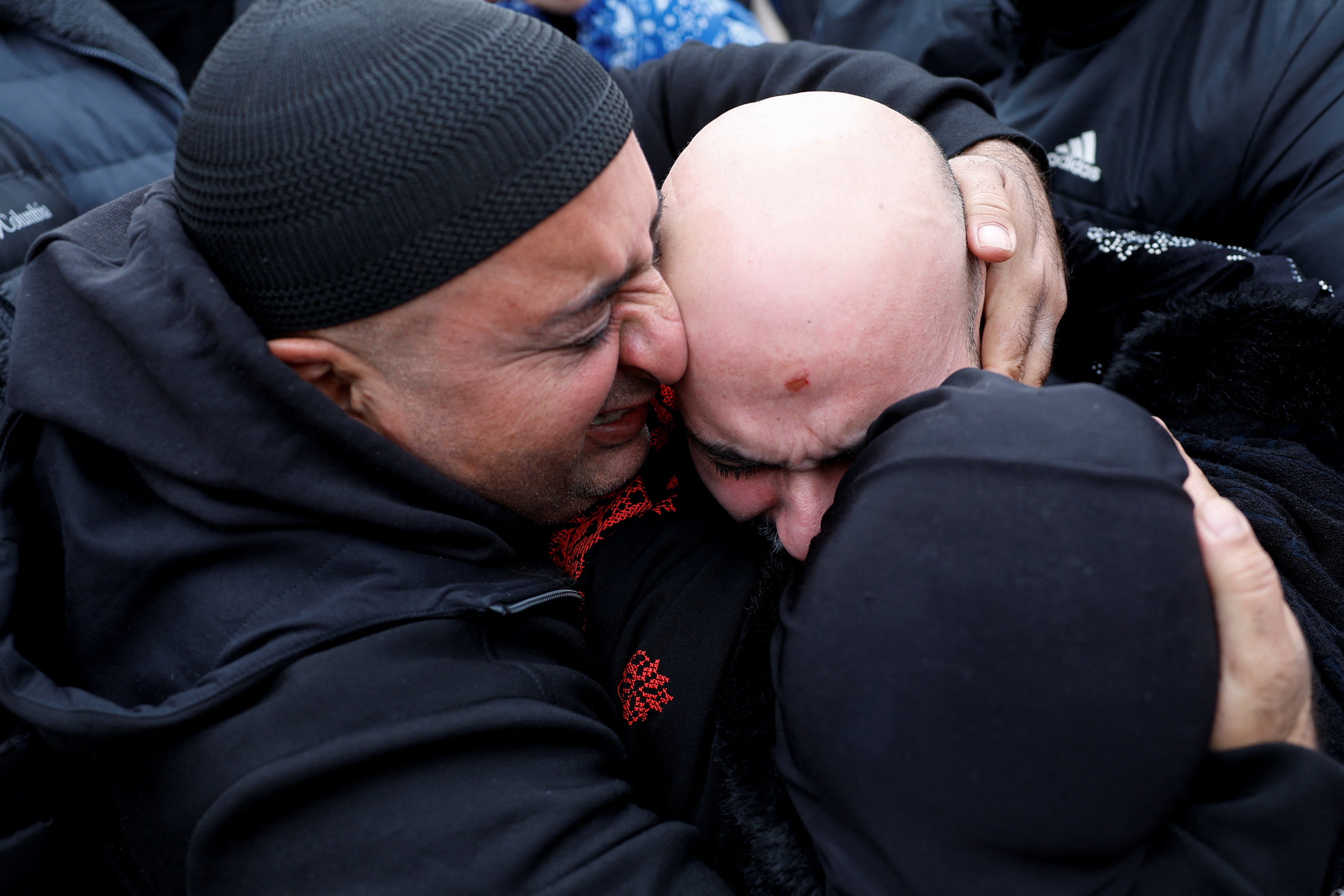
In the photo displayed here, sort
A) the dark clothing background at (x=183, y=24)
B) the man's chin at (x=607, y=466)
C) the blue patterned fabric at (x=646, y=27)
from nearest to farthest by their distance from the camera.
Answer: the man's chin at (x=607, y=466) < the dark clothing background at (x=183, y=24) < the blue patterned fabric at (x=646, y=27)

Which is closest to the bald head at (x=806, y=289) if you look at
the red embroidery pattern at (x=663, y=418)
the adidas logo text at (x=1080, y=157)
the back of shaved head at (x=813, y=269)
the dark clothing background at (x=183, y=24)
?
the back of shaved head at (x=813, y=269)

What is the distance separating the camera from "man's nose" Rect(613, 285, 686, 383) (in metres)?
1.24

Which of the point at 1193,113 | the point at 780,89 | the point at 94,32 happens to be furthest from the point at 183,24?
the point at 1193,113

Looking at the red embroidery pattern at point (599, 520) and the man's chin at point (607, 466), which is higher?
the man's chin at point (607, 466)

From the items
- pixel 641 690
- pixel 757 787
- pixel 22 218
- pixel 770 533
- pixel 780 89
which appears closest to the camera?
pixel 757 787

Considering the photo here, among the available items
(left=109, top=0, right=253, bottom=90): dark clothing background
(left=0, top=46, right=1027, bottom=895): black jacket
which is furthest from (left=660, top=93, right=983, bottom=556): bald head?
(left=109, top=0, right=253, bottom=90): dark clothing background

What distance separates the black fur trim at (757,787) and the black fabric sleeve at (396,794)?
6cm

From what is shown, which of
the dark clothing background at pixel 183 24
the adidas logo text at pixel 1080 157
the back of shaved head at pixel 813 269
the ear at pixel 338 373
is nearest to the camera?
the ear at pixel 338 373

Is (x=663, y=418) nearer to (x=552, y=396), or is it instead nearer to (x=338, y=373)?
(x=552, y=396)

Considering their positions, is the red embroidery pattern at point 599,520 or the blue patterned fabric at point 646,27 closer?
the red embroidery pattern at point 599,520

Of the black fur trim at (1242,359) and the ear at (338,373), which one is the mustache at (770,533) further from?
the black fur trim at (1242,359)

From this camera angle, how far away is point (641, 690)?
1.31 meters

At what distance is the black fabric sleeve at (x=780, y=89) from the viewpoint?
1.79 meters

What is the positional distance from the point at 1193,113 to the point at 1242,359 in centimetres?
77
